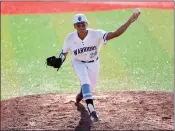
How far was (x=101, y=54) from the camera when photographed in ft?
33.6

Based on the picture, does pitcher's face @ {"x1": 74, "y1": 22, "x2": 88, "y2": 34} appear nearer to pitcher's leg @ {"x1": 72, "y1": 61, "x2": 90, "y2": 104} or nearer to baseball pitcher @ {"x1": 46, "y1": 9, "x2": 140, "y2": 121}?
baseball pitcher @ {"x1": 46, "y1": 9, "x2": 140, "y2": 121}

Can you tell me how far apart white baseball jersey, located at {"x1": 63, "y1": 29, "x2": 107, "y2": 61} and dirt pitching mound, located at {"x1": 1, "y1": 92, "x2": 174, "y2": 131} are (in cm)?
79

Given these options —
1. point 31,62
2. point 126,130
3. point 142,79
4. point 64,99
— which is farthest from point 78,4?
point 126,130

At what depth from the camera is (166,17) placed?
12.0 metres

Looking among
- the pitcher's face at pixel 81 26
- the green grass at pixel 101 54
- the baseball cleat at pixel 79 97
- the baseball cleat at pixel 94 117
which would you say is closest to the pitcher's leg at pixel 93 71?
the baseball cleat at pixel 79 97

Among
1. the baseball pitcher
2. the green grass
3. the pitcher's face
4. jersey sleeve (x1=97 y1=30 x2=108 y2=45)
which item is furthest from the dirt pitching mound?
the pitcher's face

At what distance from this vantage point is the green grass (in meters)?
8.85

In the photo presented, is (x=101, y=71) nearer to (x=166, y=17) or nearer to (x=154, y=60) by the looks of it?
(x=154, y=60)

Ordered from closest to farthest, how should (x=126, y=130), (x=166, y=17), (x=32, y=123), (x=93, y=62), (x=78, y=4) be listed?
(x=126, y=130) < (x=32, y=123) < (x=93, y=62) < (x=166, y=17) < (x=78, y=4)

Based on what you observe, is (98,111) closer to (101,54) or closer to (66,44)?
(66,44)

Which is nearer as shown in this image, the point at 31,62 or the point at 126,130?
the point at 126,130

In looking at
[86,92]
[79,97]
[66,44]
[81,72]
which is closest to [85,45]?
[66,44]

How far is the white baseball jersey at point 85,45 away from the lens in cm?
686

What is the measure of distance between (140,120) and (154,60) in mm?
3604
